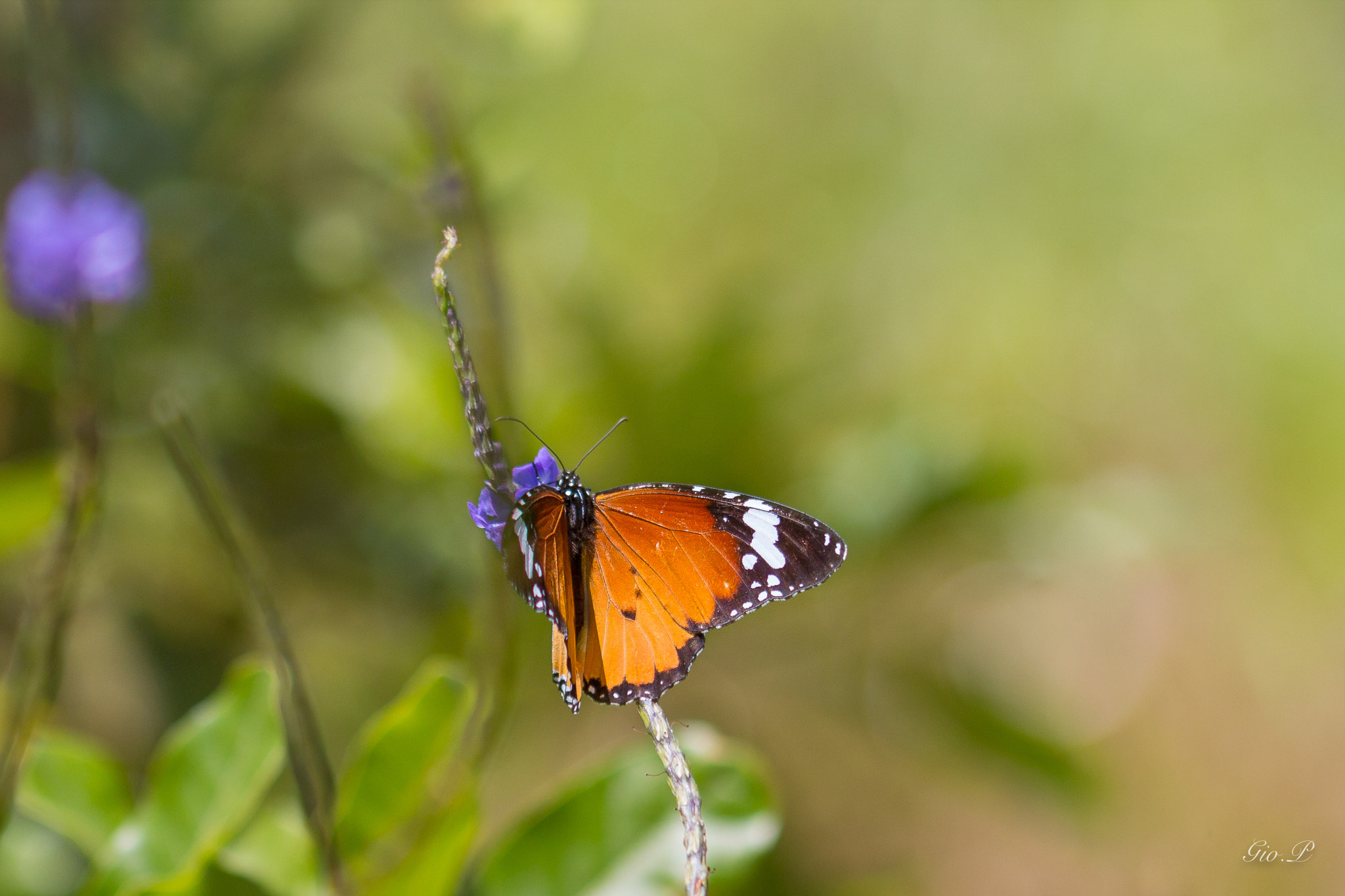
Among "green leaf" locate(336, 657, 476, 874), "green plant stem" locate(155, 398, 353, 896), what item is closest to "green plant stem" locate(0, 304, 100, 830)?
"green plant stem" locate(155, 398, 353, 896)

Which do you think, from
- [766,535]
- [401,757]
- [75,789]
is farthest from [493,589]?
[75,789]

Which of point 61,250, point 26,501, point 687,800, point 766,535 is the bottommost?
point 687,800

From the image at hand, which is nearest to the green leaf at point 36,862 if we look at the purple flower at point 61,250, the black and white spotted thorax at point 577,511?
the purple flower at point 61,250

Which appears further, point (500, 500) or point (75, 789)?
point (75, 789)

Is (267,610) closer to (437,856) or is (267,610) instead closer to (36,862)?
(437,856)

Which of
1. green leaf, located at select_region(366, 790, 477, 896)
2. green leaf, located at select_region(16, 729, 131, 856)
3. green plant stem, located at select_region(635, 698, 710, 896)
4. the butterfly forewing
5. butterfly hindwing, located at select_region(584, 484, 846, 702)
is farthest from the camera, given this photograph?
green leaf, located at select_region(16, 729, 131, 856)

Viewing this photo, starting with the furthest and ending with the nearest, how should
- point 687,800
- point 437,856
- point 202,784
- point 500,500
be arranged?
point 202,784, point 437,856, point 500,500, point 687,800

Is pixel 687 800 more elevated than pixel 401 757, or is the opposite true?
pixel 401 757

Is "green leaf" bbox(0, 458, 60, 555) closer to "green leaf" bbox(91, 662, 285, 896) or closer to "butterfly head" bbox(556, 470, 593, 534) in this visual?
"green leaf" bbox(91, 662, 285, 896)
